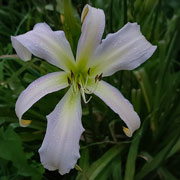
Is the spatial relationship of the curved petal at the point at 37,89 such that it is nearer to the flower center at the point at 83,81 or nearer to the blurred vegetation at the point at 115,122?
the flower center at the point at 83,81

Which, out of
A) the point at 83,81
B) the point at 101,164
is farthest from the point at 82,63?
the point at 101,164

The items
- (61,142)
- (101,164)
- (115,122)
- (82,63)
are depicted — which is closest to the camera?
(61,142)

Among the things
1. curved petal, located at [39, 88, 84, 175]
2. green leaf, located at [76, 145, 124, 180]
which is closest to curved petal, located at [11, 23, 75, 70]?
curved petal, located at [39, 88, 84, 175]

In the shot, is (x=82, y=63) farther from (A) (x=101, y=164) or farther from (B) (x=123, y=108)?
(A) (x=101, y=164)

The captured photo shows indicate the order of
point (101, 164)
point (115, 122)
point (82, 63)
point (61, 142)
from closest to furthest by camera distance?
point (61, 142)
point (82, 63)
point (101, 164)
point (115, 122)

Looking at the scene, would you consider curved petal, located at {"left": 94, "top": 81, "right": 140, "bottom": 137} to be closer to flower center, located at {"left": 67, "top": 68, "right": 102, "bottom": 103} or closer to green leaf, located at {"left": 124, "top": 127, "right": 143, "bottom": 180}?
flower center, located at {"left": 67, "top": 68, "right": 102, "bottom": 103}

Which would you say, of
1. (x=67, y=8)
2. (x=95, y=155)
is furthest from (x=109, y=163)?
(x=67, y=8)

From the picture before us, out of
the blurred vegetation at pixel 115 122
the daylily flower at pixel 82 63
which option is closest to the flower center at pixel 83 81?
the daylily flower at pixel 82 63
